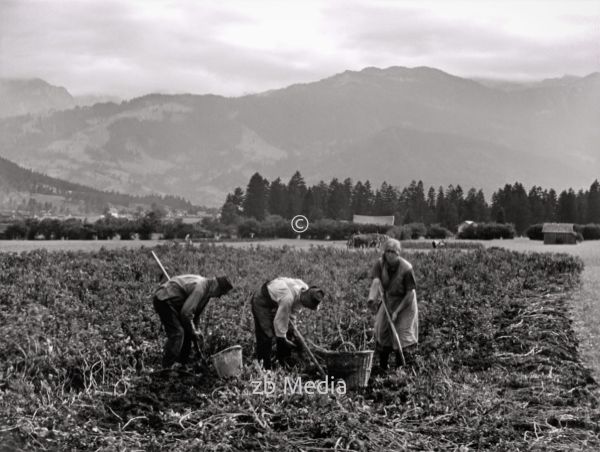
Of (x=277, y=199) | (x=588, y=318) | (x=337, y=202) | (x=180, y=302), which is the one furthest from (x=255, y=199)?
(x=180, y=302)

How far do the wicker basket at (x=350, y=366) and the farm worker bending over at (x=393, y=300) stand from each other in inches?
42.7

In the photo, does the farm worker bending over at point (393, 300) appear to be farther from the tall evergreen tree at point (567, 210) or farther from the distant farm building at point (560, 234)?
the tall evergreen tree at point (567, 210)

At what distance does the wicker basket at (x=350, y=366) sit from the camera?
11.0m

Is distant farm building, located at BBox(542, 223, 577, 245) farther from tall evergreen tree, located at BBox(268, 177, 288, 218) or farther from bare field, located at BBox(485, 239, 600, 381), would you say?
tall evergreen tree, located at BBox(268, 177, 288, 218)

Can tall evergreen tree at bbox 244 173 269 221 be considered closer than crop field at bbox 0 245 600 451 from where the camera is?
No

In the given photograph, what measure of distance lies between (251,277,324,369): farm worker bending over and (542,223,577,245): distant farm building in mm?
38783

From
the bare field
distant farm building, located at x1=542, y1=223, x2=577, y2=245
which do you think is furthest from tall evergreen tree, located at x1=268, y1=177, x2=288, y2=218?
the bare field

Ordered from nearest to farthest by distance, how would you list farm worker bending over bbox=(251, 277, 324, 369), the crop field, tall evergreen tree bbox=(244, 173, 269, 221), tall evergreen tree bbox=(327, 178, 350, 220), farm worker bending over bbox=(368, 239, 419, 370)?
the crop field → farm worker bending over bbox=(251, 277, 324, 369) → farm worker bending over bbox=(368, 239, 419, 370) → tall evergreen tree bbox=(244, 173, 269, 221) → tall evergreen tree bbox=(327, 178, 350, 220)

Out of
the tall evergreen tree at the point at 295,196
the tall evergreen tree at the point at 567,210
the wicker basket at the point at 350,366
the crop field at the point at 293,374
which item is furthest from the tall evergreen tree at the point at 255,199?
the wicker basket at the point at 350,366

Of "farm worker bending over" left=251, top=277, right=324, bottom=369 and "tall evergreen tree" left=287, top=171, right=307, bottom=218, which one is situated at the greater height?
"tall evergreen tree" left=287, top=171, right=307, bottom=218

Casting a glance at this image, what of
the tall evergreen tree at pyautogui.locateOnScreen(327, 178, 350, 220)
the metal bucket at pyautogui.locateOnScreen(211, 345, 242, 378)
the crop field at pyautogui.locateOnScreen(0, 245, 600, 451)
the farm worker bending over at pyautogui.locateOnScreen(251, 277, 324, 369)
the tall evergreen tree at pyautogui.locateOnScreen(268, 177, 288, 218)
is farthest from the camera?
the tall evergreen tree at pyautogui.locateOnScreen(327, 178, 350, 220)

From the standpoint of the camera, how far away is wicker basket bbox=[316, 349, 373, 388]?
1103 centimetres

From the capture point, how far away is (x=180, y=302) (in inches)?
447

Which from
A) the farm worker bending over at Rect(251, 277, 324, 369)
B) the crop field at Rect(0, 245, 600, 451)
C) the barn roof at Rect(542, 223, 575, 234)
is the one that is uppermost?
the barn roof at Rect(542, 223, 575, 234)
